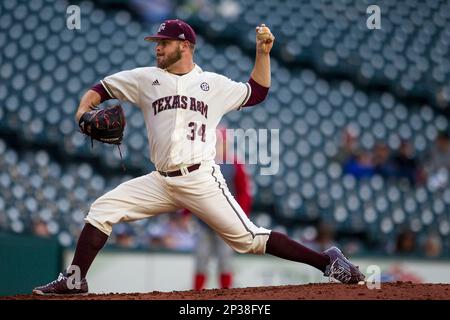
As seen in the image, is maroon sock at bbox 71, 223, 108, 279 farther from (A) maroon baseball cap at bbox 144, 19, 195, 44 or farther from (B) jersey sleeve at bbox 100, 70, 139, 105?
(A) maroon baseball cap at bbox 144, 19, 195, 44

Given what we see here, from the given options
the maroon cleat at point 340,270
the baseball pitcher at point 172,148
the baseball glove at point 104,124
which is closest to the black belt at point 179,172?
the baseball pitcher at point 172,148

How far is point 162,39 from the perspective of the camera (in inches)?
154

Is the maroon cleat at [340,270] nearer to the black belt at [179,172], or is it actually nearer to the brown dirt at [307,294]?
the brown dirt at [307,294]

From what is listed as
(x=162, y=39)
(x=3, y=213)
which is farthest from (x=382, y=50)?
(x=162, y=39)

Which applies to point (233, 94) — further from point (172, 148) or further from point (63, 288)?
point (63, 288)

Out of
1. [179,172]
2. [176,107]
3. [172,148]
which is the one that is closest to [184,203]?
[179,172]

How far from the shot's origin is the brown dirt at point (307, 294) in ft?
11.7

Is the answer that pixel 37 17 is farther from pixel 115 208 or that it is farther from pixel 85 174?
pixel 115 208

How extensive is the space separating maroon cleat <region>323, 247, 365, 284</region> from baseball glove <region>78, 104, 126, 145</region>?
3.73 ft

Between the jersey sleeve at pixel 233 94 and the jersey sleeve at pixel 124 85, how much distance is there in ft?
1.29

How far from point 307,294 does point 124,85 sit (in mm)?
1223

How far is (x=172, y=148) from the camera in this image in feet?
12.4

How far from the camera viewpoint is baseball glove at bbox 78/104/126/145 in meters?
3.79

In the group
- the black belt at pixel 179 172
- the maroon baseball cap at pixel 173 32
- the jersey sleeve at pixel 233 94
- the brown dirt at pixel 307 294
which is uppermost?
the maroon baseball cap at pixel 173 32
